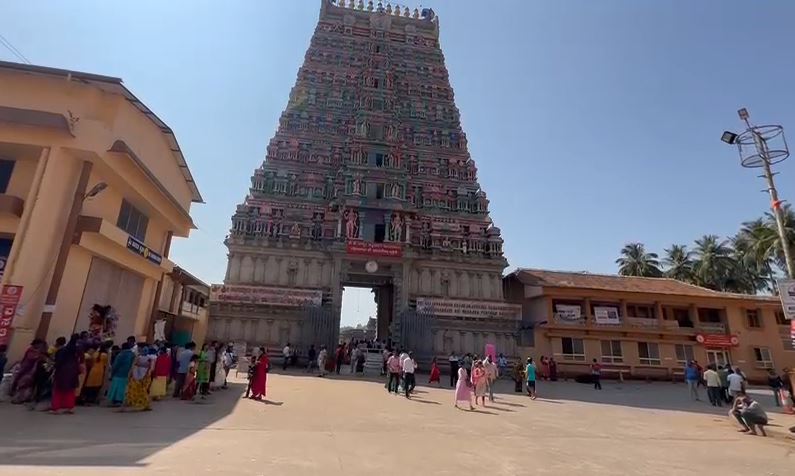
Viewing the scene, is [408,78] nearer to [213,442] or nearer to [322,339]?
[322,339]

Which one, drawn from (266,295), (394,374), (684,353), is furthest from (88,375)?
(684,353)

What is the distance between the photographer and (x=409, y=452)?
7.03 metres

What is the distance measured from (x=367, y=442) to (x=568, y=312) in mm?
26840

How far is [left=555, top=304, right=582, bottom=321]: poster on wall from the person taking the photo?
30538 millimetres

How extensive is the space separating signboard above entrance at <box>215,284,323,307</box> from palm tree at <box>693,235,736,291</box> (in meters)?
43.2

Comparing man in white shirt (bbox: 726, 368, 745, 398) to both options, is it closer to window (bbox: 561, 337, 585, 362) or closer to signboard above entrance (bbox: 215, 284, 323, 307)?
window (bbox: 561, 337, 585, 362)

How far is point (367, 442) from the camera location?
300 inches

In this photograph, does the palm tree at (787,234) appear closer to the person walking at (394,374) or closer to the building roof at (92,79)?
the person walking at (394,374)

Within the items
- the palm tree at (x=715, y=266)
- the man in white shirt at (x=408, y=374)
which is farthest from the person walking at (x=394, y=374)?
the palm tree at (x=715, y=266)

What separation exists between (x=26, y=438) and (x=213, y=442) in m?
2.84

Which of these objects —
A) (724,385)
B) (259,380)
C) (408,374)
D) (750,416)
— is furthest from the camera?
(724,385)

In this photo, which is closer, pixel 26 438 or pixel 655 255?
pixel 26 438

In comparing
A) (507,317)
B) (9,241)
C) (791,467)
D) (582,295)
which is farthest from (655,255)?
(9,241)

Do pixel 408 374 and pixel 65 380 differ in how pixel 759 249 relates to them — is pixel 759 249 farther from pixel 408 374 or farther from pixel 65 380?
pixel 65 380
